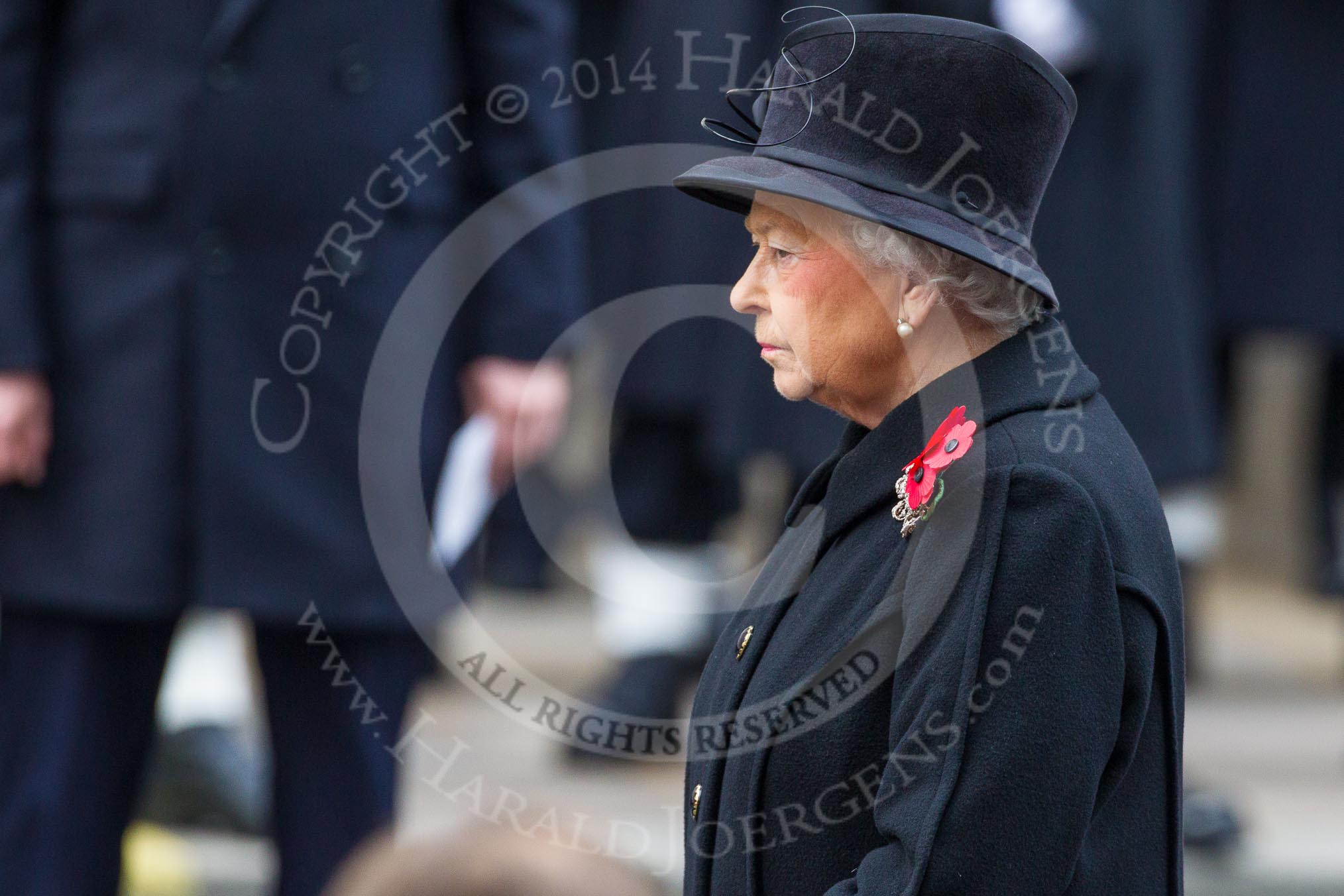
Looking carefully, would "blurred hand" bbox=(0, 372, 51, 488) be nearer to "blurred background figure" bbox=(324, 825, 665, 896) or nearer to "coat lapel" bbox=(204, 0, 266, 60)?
"coat lapel" bbox=(204, 0, 266, 60)

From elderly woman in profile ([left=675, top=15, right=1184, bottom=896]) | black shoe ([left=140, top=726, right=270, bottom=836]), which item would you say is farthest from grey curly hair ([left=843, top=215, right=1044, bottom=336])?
black shoe ([left=140, top=726, right=270, bottom=836])

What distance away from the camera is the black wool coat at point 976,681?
131 centimetres

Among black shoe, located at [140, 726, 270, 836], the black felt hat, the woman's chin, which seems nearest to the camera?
the black felt hat

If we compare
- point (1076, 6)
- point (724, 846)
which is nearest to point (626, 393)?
point (1076, 6)

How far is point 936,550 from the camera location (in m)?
1.38

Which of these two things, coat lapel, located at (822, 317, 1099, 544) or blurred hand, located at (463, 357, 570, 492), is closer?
coat lapel, located at (822, 317, 1099, 544)

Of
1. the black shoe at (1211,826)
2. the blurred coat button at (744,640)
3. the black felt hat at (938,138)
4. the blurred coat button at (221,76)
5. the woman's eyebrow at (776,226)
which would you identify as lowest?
the black shoe at (1211,826)

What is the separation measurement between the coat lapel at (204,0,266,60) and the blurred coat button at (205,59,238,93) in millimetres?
13

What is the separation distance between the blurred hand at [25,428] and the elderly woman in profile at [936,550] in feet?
3.99

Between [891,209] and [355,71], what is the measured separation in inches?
49.7

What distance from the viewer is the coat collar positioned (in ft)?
4.72

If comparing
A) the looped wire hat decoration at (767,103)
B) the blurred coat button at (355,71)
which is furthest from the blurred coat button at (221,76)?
the looped wire hat decoration at (767,103)

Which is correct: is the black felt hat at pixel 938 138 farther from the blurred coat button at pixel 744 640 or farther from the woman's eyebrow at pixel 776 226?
the blurred coat button at pixel 744 640

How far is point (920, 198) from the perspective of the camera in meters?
1.42
